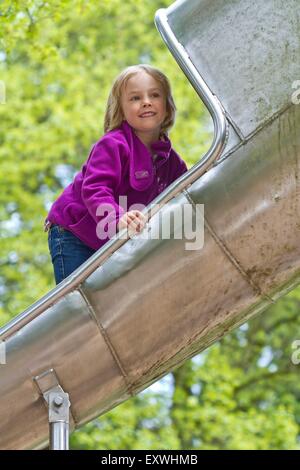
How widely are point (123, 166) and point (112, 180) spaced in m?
0.14

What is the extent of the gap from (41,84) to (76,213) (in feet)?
46.6

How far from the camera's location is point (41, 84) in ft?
62.7

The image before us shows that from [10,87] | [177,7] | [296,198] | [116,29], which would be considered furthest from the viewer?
[116,29]

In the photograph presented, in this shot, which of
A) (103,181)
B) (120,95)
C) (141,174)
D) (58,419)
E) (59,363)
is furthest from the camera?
(120,95)

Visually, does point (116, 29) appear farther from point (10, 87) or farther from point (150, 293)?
point (150, 293)

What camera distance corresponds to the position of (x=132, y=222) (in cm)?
473

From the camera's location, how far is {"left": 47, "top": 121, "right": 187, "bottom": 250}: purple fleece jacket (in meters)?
4.94

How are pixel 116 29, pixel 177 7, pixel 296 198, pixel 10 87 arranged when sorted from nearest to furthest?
1. pixel 296 198
2. pixel 177 7
3. pixel 10 87
4. pixel 116 29

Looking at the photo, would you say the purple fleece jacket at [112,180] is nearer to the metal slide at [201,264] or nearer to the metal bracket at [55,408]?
the metal slide at [201,264]

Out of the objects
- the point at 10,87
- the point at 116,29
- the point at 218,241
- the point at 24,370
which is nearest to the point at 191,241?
the point at 218,241

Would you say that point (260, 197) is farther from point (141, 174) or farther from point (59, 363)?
point (59, 363)

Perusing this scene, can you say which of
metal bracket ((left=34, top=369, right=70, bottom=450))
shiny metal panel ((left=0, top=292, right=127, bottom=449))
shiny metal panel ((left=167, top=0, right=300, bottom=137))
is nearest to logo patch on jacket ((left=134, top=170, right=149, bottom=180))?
shiny metal panel ((left=167, top=0, right=300, bottom=137))

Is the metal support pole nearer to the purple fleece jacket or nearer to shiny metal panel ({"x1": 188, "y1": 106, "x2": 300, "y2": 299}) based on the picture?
the purple fleece jacket

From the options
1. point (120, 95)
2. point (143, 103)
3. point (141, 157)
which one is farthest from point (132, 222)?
point (120, 95)
